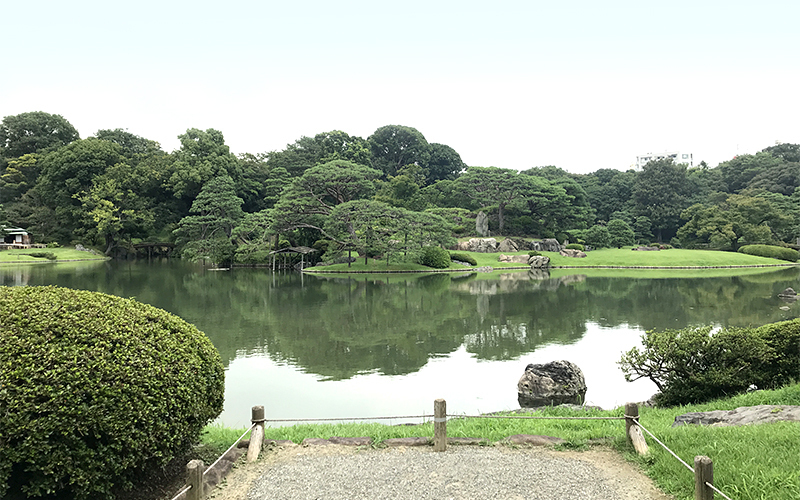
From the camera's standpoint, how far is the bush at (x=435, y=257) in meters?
30.7

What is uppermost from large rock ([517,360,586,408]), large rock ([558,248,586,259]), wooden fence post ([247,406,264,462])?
large rock ([558,248,586,259])

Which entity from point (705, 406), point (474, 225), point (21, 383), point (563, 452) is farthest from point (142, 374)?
point (474, 225)

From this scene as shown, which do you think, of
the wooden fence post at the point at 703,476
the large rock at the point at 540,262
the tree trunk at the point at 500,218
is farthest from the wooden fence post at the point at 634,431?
the tree trunk at the point at 500,218

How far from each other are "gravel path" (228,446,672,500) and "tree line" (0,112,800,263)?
25.3 m

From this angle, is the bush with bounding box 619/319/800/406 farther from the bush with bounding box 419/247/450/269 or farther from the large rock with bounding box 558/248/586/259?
the large rock with bounding box 558/248/586/259

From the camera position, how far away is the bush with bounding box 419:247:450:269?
1208 inches

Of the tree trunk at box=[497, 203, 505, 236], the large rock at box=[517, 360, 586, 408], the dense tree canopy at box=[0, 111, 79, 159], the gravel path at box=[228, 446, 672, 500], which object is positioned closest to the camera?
the gravel path at box=[228, 446, 672, 500]

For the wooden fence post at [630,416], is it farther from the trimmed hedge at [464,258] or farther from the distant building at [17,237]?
the distant building at [17,237]

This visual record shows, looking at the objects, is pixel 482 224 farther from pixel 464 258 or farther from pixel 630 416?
pixel 630 416

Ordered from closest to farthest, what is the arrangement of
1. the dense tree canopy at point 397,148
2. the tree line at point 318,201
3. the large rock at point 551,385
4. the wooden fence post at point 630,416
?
the wooden fence post at point 630,416 → the large rock at point 551,385 → the tree line at point 318,201 → the dense tree canopy at point 397,148

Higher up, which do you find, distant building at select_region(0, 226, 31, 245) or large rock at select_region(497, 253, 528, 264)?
distant building at select_region(0, 226, 31, 245)

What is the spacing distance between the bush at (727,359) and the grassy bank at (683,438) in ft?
1.20

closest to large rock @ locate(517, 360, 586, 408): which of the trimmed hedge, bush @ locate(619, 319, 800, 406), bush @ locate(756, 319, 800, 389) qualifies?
bush @ locate(619, 319, 800, 406)

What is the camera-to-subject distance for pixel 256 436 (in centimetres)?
436
